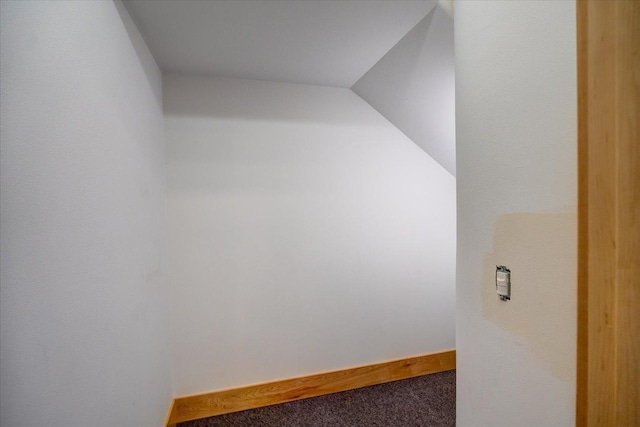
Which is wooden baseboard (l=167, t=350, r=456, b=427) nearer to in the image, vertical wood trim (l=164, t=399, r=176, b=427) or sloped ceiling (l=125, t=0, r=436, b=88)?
vertical wood trim (l=164, t=399, r=176, b=427)

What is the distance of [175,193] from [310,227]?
945 millimetres

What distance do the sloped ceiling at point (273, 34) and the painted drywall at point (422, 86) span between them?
0.07m

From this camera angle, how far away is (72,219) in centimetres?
85

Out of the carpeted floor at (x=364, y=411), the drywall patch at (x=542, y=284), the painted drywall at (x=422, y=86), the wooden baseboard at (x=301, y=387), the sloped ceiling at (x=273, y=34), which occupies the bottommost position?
the carpeted floor at (x=364, y=411)

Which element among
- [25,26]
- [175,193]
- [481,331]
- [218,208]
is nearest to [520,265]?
[481,331]

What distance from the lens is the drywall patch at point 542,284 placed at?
723 mm

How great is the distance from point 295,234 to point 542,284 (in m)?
1.59

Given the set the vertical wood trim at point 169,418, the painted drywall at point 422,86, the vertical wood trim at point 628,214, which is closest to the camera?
the vertical wood trim at point 628,214

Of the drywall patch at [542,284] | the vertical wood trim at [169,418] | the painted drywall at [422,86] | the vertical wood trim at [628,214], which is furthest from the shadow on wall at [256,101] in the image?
the vertical wood trim at [169,418]

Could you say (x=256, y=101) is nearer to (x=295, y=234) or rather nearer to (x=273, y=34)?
(x=273, y=34)

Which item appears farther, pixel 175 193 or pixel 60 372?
pixel 175 193

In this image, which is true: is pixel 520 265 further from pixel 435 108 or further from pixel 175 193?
pixel 175 193

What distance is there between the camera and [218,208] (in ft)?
6.64

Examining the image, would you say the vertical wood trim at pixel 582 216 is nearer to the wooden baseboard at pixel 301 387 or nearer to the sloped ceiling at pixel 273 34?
the sloped ceiling at pixel 273 34
